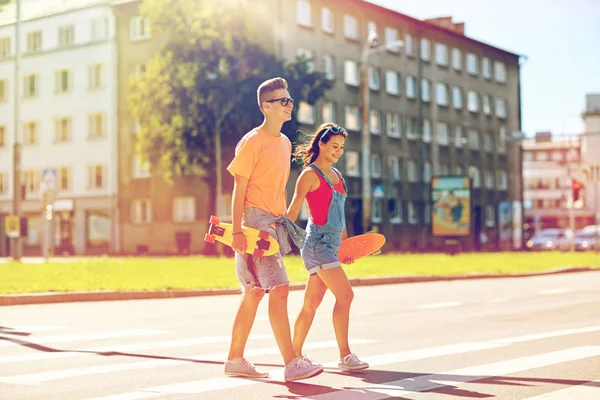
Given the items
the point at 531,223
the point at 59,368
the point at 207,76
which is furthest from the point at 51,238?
the point at 531,223

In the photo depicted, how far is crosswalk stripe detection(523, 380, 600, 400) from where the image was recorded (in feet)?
22.8

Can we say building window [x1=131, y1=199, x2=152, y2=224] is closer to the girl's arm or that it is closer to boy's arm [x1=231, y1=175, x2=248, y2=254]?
the girl's arm

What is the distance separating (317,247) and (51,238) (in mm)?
52589

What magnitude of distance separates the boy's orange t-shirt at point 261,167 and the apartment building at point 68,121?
5133 cm

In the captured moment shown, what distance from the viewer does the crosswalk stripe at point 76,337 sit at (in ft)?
34.5

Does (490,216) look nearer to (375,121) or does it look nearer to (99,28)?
(375,121)

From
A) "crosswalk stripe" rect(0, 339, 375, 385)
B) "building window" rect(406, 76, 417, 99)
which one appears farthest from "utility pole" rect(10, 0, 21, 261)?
"building window" rect(406, 76, 417, 99)

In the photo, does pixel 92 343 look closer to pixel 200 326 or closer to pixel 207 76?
pixel 200 326

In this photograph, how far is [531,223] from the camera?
130 m

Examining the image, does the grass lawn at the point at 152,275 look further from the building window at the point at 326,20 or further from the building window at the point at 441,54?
the building window at the point at 441,54

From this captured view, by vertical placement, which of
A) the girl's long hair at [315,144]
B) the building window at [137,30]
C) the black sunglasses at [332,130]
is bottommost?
the girl's long hair at [315,144]

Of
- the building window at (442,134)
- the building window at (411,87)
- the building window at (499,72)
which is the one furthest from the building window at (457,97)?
the building window at (499,72)

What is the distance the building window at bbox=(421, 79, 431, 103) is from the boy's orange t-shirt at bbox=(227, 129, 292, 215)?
60.5 metres

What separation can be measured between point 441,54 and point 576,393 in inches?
2514
